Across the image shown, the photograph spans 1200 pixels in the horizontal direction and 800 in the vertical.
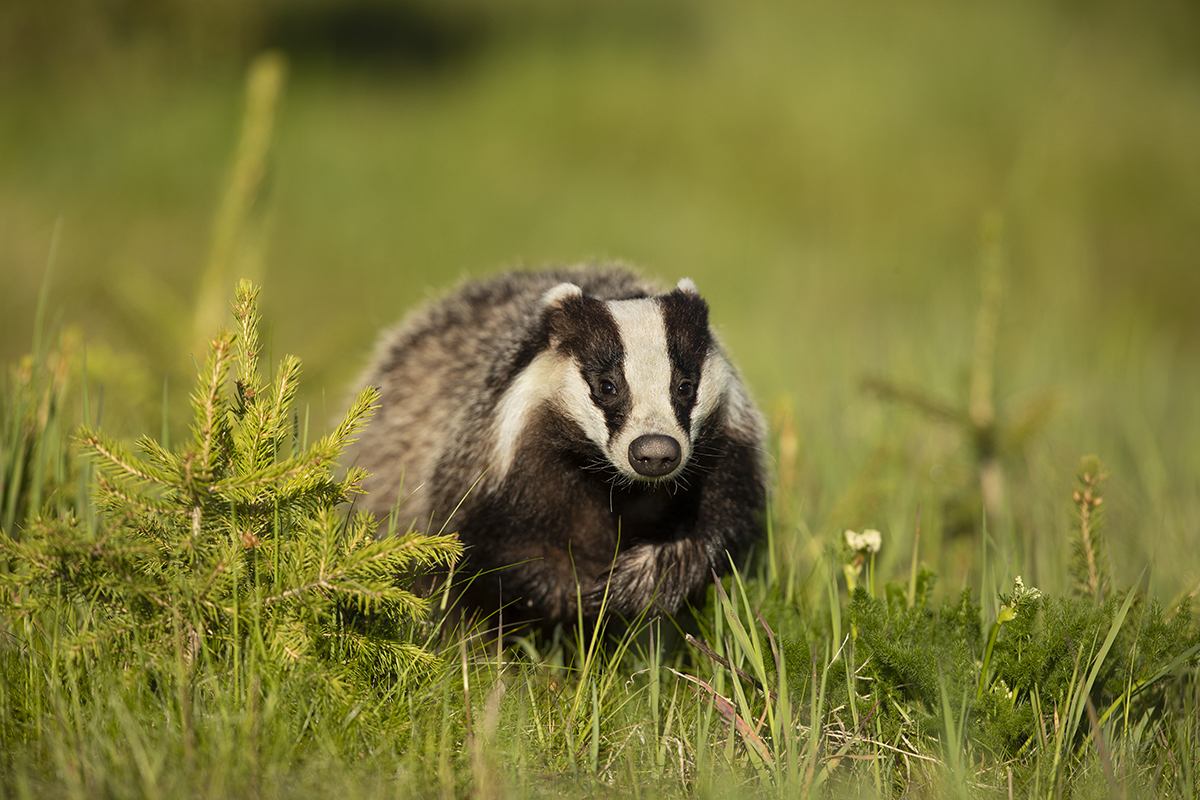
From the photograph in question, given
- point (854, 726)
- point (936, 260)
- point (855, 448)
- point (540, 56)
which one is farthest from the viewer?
point (540, 56)

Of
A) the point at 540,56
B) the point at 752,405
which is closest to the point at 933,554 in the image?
the point at 752,405

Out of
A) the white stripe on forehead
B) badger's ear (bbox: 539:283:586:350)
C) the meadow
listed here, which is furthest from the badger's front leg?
badger's ear (bbox: 539:283:586:350)

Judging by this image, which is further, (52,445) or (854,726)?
(52,445)

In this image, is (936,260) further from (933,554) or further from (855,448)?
(933,554)

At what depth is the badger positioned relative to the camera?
289 centimetres

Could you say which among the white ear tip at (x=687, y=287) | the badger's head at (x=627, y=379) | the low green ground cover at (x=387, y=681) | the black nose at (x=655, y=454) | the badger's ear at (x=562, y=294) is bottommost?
the low green ground cover at (x=387, y=681)

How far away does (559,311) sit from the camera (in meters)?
3.03

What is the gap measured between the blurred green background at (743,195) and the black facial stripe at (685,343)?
0.83 meters

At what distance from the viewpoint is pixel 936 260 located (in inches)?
336

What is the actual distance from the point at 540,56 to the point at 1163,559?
1133cm

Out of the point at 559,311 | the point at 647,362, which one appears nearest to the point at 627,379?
the point at 647,362

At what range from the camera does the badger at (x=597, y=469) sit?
289 centimetres

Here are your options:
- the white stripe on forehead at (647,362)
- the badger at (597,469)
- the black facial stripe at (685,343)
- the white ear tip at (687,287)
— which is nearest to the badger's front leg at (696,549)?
the badger at (597,469)

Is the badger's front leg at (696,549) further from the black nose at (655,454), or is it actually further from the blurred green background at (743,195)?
the blurred green background at (743,195)
